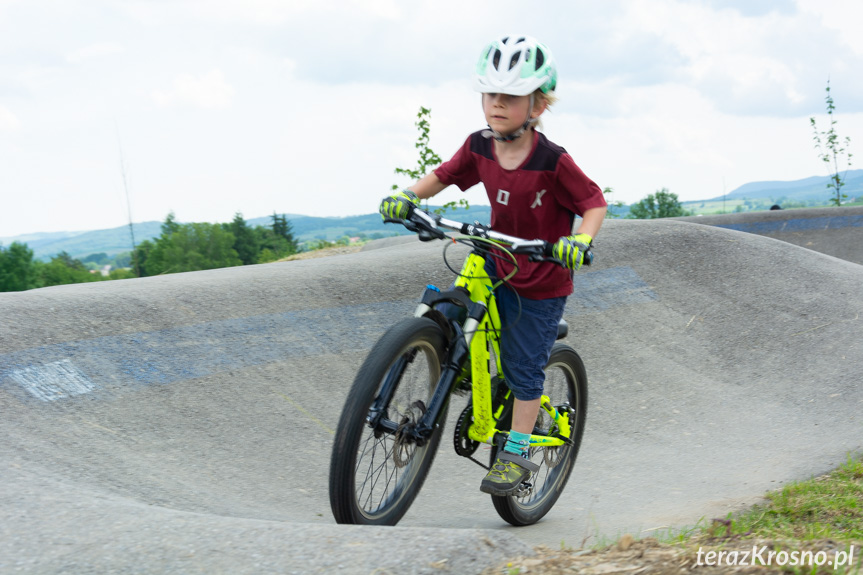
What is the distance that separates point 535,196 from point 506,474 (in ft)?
4.53

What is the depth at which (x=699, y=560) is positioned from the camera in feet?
8.39

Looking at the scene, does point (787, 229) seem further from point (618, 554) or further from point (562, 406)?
point (618, 554)

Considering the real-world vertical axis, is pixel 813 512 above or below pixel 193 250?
below

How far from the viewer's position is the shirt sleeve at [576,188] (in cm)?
353

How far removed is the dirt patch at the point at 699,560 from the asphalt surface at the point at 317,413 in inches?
5.5

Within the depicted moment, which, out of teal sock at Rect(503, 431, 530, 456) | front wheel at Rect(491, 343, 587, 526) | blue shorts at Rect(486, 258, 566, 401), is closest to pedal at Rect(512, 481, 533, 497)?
front wheel at Rect(491, 343, 587, 526)

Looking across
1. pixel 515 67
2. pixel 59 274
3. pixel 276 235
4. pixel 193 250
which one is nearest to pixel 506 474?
pixel 515 67

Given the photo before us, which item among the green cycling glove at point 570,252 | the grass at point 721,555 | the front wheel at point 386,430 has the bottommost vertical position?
the grass at point 721,555

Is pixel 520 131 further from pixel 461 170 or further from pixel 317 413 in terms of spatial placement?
pixel 317 413

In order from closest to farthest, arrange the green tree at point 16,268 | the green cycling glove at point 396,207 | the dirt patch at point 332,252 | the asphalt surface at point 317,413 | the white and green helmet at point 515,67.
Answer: the asphalt surface at point 317,413
the white and green helmet at point 515,67
the green cycling glove at point 396,207
the dirt patch at point 332,252
the green tree at point 16,268

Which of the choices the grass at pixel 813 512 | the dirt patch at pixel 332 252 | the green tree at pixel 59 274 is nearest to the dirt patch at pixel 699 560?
the grass at pixel 813 512

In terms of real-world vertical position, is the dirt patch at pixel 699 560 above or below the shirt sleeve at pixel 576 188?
below

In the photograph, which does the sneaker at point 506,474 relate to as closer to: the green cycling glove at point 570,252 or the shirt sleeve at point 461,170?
the green cycling glove at point 570,252

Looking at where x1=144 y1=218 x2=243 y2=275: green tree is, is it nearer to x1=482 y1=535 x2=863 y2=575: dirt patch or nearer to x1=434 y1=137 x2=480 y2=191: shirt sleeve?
x1=434 y1=137 x2=480 y2=191: shirt sleeve
